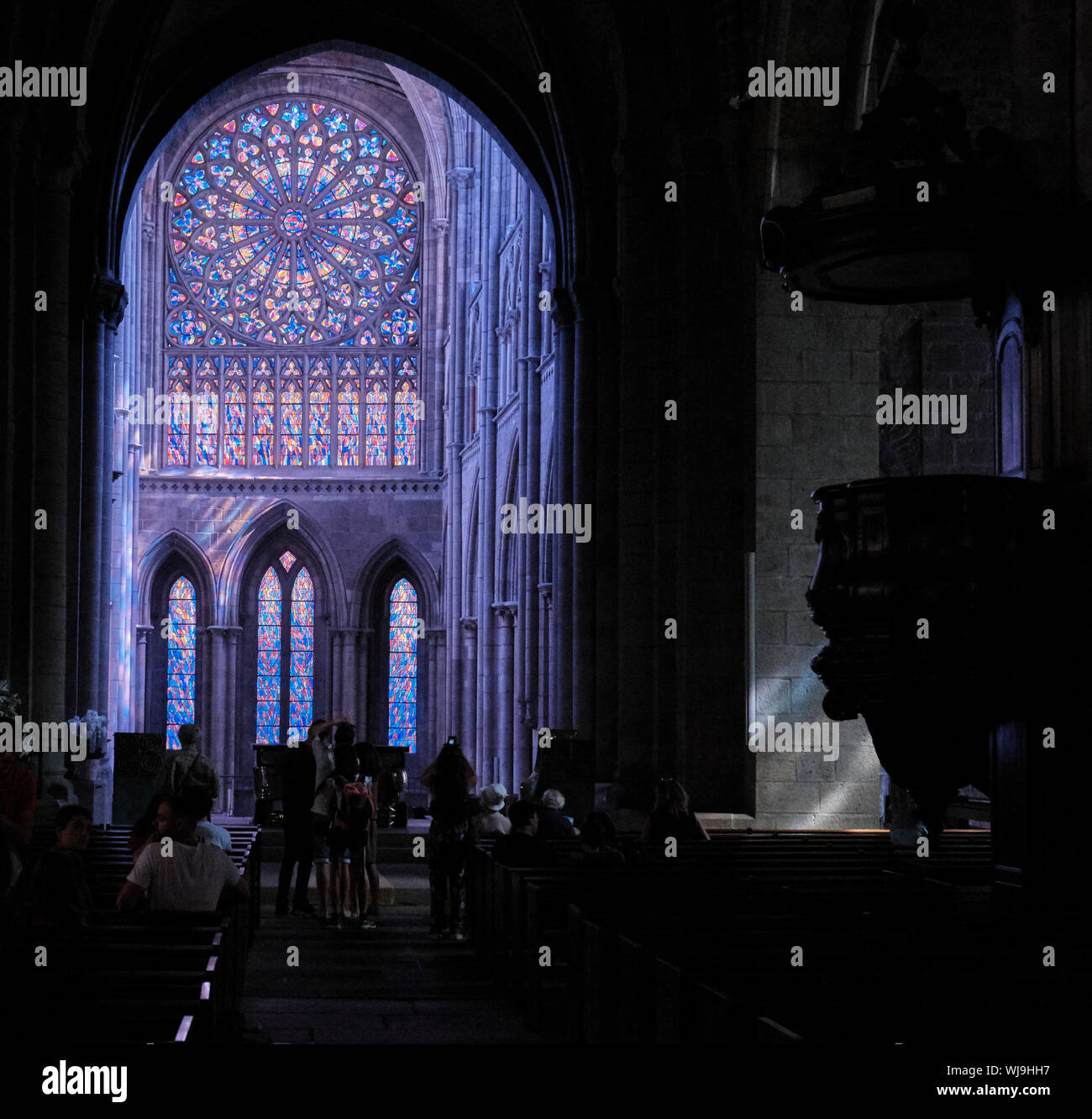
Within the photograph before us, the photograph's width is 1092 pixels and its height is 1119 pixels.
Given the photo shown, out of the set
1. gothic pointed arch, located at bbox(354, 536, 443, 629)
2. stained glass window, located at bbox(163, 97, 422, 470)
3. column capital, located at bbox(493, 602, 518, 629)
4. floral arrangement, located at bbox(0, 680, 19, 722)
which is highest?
stained glass window, located at bbox(163, 97, 422, 470)

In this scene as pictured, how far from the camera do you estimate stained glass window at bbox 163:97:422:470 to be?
33562mm

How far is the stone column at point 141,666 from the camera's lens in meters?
32.9

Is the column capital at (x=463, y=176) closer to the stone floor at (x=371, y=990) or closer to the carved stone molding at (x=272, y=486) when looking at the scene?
the carved stone molding at (x=272, y=486)

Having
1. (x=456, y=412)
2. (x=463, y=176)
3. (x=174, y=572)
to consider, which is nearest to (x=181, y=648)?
(x=174, y=572)

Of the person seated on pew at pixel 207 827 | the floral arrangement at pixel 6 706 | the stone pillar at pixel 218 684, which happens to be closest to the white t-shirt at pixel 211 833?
the person seated on pew at pixel 207 827

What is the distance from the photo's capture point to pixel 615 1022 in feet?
18.5

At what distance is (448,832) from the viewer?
10.7 meters

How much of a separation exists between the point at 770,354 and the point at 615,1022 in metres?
7.49

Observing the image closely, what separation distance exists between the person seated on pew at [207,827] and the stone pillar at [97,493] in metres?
10.9

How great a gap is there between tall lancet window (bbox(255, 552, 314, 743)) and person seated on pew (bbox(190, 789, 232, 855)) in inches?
953

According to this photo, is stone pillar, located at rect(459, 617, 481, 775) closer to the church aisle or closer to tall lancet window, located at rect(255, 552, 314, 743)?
tall lancet window, located at rect(255, 552, 314, 743)

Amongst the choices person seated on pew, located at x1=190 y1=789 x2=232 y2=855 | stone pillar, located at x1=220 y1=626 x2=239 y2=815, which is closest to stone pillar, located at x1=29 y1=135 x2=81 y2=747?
person seated on pew, located at x1=190 y1=789 x2=232 y2=855

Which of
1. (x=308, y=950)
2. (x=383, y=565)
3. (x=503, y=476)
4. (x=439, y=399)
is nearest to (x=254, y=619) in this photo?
(x=383, y=565)

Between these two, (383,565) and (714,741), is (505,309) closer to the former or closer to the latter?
(383,565)
